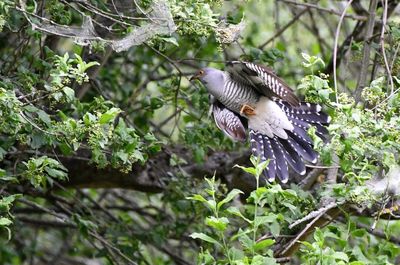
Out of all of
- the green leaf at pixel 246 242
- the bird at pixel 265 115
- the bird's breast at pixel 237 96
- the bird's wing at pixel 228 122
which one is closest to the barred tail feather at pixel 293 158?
the bird at pixel 265 115

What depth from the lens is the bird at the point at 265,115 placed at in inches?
163

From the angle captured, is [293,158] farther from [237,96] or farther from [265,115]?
[237,96]

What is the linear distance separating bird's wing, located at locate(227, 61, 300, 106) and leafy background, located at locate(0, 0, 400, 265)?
9 centimetres

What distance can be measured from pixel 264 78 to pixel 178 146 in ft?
2.74

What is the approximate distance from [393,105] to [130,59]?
96.3 inches

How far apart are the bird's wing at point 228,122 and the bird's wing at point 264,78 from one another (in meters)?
0.19

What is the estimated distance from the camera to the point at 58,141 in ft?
10.8

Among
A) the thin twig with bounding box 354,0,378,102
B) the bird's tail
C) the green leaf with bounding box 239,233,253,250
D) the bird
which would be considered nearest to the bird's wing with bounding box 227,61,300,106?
the bird

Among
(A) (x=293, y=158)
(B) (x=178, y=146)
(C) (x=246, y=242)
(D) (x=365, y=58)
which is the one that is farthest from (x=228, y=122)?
(C) (x=246, y=242)

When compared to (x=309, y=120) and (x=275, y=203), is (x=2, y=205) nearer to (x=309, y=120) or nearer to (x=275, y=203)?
(x=275, y=203)

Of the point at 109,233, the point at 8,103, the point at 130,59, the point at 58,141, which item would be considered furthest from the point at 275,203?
the point at 130,59

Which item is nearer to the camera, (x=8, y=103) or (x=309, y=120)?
(x=8, y=103)

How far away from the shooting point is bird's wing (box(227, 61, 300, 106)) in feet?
13.4

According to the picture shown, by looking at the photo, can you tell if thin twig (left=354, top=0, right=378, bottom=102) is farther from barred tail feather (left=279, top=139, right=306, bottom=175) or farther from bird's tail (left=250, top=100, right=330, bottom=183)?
barred tail feather (left=279, top=139, right=306, bottom=175)
